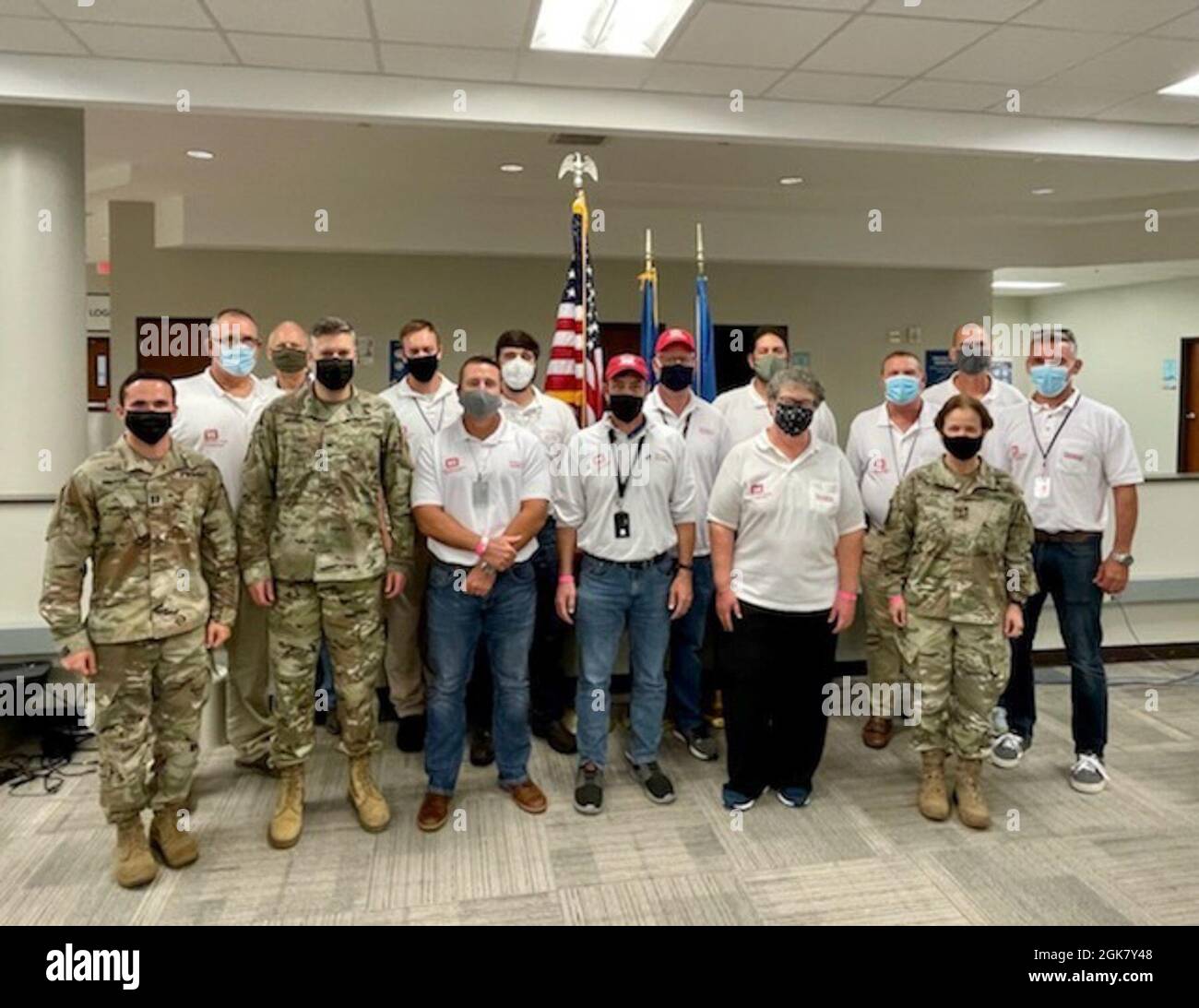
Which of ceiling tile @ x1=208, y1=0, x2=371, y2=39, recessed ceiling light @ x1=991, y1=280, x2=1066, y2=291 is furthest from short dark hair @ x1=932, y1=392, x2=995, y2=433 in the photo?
recessed ceiling light @ x1=991, y1=280, x2=1066, y2=291

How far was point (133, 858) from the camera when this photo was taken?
2.65 meters

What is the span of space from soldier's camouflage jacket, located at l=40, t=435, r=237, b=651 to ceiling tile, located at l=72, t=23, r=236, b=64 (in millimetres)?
2044

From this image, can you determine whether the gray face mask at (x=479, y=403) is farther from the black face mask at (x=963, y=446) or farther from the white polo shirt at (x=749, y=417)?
the black face mask at (x=963, y=446)

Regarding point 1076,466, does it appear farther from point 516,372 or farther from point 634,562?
point 516,372

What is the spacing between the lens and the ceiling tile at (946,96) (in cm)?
425

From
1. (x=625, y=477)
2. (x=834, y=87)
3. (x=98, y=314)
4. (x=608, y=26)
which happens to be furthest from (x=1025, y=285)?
(x=98, y=314)

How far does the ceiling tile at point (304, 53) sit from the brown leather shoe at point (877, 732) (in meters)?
3.66

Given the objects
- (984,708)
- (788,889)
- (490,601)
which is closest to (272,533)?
(490,601)

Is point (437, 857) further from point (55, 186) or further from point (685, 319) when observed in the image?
point (685, 319)

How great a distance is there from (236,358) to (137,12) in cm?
153

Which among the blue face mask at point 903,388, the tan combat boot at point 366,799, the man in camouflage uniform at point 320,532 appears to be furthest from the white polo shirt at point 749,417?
the tan combat boot at point 366,799

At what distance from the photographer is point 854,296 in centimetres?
862

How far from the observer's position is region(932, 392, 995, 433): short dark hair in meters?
2.95
